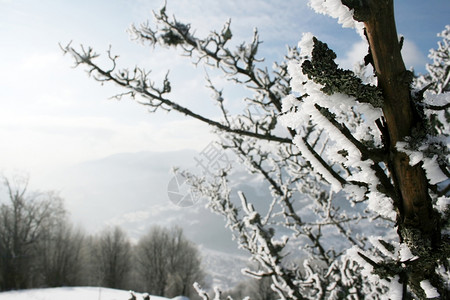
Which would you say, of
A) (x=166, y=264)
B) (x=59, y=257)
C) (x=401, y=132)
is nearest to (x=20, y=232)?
(x=59, y=257)

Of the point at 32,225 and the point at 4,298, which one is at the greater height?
the point at 32,225

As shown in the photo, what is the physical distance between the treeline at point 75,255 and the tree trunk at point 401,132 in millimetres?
30422

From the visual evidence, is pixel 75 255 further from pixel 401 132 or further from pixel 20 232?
pixel 401 132

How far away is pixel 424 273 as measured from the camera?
107 cm

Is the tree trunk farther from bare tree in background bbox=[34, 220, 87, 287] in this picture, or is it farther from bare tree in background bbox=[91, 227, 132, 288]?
bare tree in background bbox=[91, 227, 132, 288]

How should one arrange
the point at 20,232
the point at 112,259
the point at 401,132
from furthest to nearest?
the point at 112,259 → the point at 20,232 → the point at 401,132

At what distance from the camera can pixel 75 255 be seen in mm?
35344

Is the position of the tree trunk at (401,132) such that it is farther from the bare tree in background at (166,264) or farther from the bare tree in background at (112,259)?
the bare tree in background at (112,259)

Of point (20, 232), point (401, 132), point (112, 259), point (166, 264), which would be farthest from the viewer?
point (166, 264)

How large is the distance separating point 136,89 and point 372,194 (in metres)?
2.63

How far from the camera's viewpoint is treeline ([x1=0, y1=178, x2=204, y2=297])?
27750 mm

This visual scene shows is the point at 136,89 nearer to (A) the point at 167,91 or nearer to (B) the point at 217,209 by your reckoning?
(A) the point at 167,91

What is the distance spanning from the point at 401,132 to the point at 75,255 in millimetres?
42248

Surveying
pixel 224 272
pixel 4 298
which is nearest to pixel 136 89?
pixel 4 298
